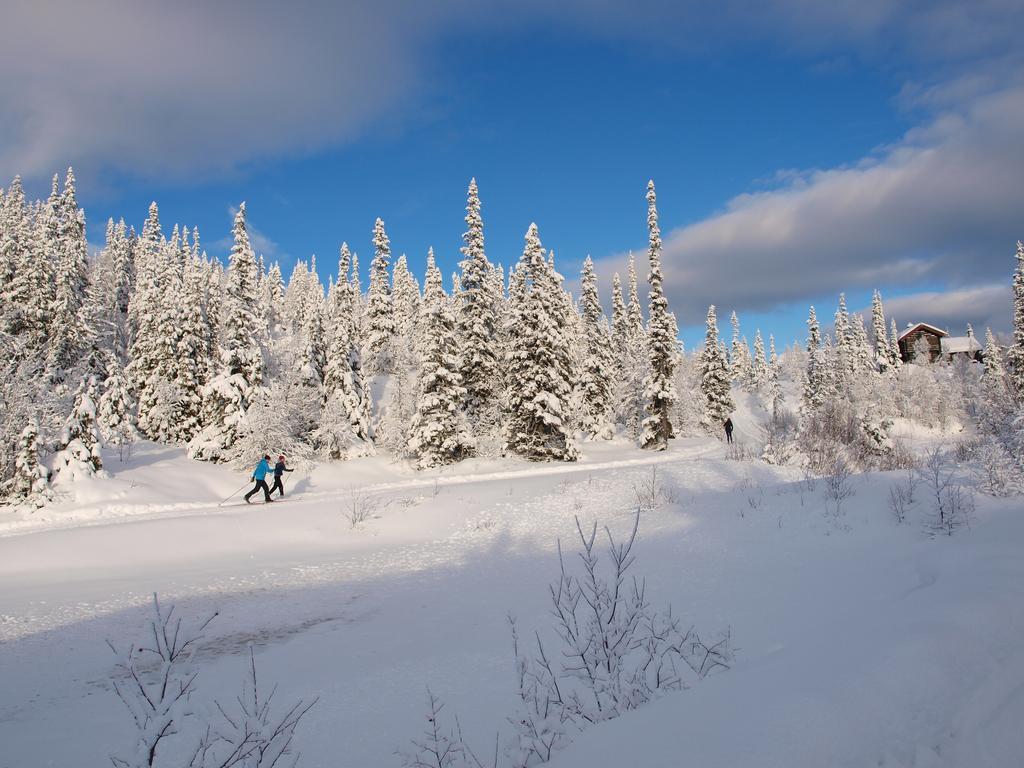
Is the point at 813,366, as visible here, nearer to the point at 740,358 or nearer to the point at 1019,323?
the point at 1019,323

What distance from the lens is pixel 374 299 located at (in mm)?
54125

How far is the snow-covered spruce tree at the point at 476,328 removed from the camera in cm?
3425

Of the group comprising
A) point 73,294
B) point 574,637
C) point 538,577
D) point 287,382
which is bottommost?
point 538,577


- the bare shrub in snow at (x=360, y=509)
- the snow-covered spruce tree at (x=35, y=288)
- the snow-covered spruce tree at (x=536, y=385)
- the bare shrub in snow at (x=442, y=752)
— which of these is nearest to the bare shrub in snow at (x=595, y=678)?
the bare shrub in snow at (x=442, y=752)

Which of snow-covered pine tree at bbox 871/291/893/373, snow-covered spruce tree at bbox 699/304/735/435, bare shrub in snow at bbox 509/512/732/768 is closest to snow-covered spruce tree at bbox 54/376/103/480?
bare shrub in snow at bbox 509/512/732/768

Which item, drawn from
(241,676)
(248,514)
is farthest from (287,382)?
(241,676)

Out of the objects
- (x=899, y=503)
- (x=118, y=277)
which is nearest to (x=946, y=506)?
(x=899, y=503)

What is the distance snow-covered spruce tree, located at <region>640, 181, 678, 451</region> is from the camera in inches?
1556

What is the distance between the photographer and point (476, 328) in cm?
3431

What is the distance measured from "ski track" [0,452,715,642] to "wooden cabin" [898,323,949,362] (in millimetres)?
91565

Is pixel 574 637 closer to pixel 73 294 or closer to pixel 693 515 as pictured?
pixel 693 515

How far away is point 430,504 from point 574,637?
11.7 metres

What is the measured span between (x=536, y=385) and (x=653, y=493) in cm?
1646

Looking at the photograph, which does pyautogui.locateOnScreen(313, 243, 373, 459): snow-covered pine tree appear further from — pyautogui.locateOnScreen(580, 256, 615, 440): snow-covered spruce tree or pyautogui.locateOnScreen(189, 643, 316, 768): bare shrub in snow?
pyautogui.locateOnScreen(189, 643, 316, 768): bare shrub in snow
